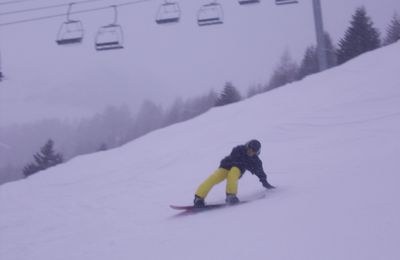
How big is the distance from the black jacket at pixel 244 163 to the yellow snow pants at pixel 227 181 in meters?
0.12

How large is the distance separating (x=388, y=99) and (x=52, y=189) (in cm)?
897

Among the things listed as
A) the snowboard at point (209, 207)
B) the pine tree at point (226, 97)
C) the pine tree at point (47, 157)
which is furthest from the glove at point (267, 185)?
the pine tree at point (47, 157)

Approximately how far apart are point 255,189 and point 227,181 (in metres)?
0.87

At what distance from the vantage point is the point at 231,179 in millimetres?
7336

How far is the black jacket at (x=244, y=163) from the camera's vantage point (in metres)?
7.62

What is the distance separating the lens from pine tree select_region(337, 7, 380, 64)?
32.5 metres

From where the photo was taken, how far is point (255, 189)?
316 inches

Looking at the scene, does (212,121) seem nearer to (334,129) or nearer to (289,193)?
(334,129)

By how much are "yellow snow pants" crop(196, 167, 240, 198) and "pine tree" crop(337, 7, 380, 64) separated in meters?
26.8

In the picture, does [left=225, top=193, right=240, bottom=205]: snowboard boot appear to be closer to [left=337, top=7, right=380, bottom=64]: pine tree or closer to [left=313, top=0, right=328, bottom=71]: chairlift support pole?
[left=313, top=0, right=328, bottom=71]: chairlift support pole

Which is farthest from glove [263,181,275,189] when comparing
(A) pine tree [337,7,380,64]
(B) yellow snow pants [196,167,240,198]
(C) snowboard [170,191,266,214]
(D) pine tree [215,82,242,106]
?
(D) pine tree [215,82,242,106]

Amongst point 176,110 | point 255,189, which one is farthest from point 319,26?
point 176,110

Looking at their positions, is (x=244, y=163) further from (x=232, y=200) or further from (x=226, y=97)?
(x=226, y=97)

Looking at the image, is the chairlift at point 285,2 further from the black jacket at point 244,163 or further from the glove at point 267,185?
the glove at point 267,185
